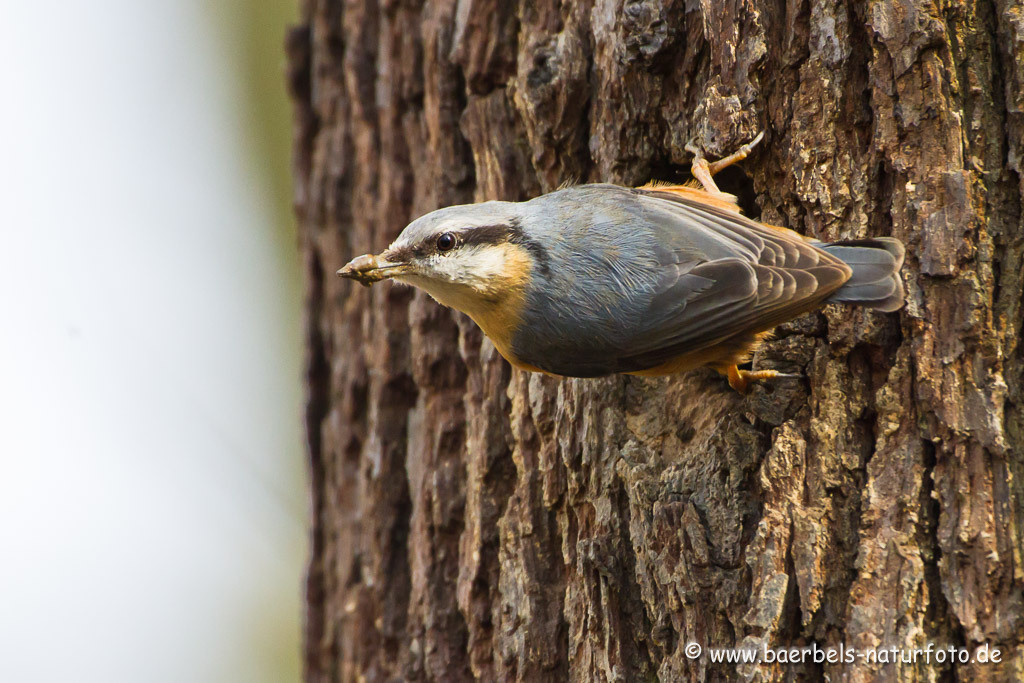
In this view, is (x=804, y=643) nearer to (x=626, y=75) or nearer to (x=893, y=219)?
(x=893, y=219)

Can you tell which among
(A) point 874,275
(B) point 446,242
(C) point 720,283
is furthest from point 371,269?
(A) point 874,275

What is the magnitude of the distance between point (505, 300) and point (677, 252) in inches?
22.2

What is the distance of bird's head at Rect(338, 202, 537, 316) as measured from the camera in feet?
8.83

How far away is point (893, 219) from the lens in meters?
2.40

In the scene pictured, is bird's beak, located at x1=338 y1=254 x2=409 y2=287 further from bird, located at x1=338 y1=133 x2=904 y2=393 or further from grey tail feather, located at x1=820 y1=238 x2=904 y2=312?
grey tail feather, located at x1=820 y1=238 x2=904 y2=312

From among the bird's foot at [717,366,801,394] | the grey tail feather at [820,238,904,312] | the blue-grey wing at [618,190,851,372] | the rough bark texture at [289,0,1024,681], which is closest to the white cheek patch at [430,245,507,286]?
the rough bark texture at [289,0,1024,681]

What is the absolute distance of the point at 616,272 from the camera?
2723mm

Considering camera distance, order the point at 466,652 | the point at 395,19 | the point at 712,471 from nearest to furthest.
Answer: the point at 712,471
the point at 466,652
the point at 395,19

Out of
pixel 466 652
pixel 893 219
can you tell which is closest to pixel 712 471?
pixel 893 219

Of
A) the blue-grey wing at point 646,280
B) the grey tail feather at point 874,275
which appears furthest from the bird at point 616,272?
the grey tail feather at point 874,275

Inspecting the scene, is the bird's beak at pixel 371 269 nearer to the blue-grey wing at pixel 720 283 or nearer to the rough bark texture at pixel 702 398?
the rough bark texture at pixel 702 398

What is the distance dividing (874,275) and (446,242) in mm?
1228

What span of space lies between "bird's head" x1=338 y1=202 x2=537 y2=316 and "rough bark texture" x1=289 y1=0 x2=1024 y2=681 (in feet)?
1.11

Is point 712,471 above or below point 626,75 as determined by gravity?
below
